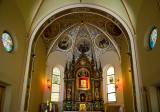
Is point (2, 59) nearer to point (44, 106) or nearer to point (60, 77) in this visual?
point (44, 106)

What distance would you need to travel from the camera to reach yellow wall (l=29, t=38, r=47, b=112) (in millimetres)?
13633

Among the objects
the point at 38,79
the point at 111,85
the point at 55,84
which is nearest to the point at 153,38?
the point at 111,85

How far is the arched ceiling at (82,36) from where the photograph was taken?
55.1ft

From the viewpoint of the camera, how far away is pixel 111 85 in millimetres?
17297

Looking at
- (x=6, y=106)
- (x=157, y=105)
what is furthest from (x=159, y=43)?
(x=6, y=106)

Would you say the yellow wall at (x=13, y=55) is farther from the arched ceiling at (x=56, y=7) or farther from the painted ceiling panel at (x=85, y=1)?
the painted ceiling panel at (x=85, y=1)

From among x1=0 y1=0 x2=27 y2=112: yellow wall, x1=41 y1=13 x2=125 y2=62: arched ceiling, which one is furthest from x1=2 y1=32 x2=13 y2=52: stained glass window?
x1=41 y1=13 x2=125 y2=62: arched ceiling

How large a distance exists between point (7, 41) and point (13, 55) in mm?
871

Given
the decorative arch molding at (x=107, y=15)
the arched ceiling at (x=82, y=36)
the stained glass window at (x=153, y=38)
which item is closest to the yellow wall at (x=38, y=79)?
the arched ceiling at (x=82, y=36)

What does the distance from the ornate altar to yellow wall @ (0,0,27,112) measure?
257 inches

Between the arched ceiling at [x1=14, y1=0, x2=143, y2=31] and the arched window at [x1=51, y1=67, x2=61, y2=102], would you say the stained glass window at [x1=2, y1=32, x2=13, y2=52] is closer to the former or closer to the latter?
Answer: the arched ceiling at [x1=14, y1=0, x2=143, y2=31]

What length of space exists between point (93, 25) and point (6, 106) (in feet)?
36.3

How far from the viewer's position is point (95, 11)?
44.7 feet

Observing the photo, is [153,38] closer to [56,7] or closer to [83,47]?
[56,7]
